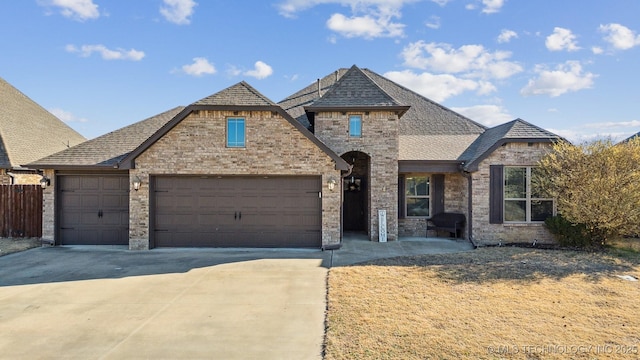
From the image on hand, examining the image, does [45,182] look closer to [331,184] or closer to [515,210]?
Result: [331,184]

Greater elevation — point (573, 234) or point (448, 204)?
point (448, 204)

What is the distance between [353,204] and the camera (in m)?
15.1

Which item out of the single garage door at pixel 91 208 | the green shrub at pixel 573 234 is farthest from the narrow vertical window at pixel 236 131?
the green shrub at pixel 573 234

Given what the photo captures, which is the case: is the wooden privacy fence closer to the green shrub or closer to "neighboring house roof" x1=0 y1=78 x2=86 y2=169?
"neighboring house roof" x1=0 y1=78 x2=86 y2=169

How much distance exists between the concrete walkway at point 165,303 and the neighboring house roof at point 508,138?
4.49 metres

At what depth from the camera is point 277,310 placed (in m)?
5.66

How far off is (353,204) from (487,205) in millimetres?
5554

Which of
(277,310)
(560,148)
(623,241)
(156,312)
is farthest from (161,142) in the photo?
(623,241)

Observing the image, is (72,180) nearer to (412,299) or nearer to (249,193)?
(249,193)

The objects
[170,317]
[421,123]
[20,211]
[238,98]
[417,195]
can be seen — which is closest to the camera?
[170,317]

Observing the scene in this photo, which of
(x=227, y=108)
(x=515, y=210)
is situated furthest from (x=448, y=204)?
(x=227, y=108)

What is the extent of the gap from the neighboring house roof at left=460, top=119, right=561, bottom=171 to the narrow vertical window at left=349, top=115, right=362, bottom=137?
3.86 meters

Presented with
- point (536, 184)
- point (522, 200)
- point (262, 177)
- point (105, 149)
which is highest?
point (105, 149)

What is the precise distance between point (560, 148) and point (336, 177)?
22.9 feet
